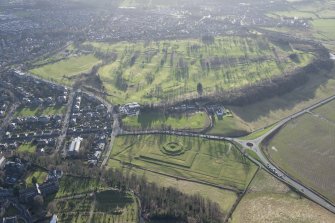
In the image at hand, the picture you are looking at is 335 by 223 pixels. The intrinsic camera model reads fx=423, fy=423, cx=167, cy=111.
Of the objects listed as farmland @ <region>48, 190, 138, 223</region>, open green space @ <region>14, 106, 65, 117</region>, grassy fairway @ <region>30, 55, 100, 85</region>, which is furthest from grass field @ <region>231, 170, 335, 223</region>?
grassy fairway @ <region>30, 55, 100, 85</region>

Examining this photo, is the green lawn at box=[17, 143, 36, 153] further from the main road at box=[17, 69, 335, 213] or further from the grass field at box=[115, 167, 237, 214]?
the grass field at box=[115, 167, 237, 214]

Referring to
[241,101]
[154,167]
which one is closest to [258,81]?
[241,101]

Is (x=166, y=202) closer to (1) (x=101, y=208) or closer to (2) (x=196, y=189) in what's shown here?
(2) (x=196, y=189)

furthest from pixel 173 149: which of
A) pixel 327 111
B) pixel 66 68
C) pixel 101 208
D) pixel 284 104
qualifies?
pixel 66 68

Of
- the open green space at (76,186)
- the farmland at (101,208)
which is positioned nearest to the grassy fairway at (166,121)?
the open green space at (76,186)

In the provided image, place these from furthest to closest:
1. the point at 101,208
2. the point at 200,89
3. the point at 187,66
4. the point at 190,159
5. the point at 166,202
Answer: the point at 187,66, the point at 200,89, the point at 190,159, the point at 166,202, the point at 101,208

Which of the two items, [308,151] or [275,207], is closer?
[275,207]
